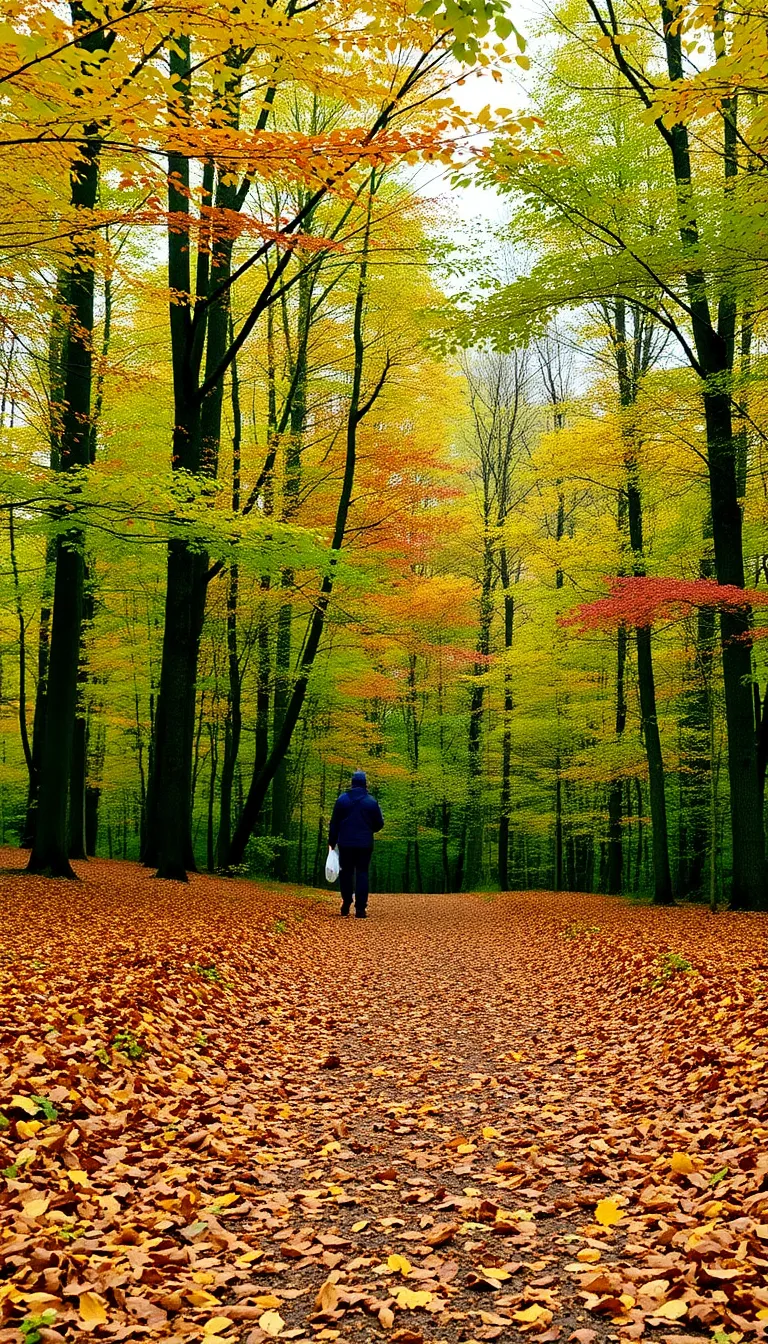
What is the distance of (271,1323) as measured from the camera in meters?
2.32

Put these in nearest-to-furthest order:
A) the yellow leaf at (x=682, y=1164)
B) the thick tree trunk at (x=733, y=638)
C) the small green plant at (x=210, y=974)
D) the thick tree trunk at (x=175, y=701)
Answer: the yellow leaf at (x=682, y=1164) < the small green plant at (x=210, y=974) < the thick tree trunk at (x=733, y=638) < the thick tree trunk at (x=175, y=701)

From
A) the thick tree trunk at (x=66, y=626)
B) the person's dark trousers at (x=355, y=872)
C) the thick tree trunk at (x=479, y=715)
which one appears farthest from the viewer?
the thick tree trunk at (x=479, y=715)

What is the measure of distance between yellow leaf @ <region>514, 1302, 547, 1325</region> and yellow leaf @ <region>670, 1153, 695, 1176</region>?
105 cm

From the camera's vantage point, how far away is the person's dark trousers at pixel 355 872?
37.9ft

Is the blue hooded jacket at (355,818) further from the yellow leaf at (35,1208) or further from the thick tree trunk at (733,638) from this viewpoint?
the yellow leaf at (35,1208)

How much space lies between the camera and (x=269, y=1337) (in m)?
2.27

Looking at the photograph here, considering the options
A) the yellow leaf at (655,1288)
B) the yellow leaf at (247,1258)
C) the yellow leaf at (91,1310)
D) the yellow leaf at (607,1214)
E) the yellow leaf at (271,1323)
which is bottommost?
the yellow leaf at (247,1258)

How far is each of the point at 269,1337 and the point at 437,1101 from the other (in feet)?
6.76

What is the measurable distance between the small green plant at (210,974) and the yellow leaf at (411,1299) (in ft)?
12.4

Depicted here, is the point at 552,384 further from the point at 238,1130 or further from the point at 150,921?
the point at 238,1130

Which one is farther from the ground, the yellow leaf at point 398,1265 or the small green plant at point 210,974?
the small green plant at point 210,974

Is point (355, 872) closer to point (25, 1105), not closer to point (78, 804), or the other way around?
point (78, 804)

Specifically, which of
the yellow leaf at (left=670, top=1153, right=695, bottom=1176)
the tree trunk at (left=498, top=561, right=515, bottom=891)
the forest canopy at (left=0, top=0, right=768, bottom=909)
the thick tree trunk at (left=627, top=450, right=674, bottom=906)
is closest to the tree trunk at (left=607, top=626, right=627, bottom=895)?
the forest canopy at (left=0, top=0, right=768, bottom=909)

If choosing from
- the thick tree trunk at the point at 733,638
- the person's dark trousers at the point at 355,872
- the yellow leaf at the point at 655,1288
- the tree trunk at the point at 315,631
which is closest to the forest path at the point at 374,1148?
the yellow leaf at the point at 655,1288
